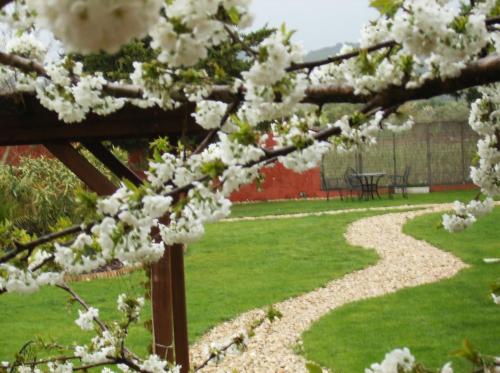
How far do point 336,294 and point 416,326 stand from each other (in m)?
1.76

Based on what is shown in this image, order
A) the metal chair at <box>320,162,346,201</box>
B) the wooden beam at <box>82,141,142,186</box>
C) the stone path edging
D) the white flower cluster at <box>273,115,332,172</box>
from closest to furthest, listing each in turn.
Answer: the white flower cluster at <box>273,115,332,172</box> < the wooden beam at <box>82,141,142,186</box> < the stone path edging < the metal chair at <box>320,162,346,201</box>

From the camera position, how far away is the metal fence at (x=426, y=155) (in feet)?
59.3

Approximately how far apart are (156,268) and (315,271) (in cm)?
567

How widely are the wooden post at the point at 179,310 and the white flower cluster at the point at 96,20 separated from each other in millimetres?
3110

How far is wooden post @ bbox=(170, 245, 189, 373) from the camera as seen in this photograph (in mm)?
3676

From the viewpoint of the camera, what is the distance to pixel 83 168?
3.32 meters

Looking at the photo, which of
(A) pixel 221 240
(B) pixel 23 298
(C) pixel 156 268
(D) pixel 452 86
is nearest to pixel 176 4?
(D) pixel 452 86

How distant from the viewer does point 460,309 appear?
6.41m

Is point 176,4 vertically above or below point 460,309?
above

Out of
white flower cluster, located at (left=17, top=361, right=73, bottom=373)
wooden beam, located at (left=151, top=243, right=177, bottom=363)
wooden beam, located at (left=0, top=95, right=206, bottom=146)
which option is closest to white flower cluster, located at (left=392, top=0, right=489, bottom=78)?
wooden beam, located at (left=0, top=95, right=206, bottom=146)

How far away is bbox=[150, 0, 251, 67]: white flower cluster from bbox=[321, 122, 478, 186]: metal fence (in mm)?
17073

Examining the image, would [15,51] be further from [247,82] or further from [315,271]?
[315,271]

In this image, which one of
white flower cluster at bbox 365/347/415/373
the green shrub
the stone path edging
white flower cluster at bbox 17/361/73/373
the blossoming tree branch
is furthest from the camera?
the stone path edging

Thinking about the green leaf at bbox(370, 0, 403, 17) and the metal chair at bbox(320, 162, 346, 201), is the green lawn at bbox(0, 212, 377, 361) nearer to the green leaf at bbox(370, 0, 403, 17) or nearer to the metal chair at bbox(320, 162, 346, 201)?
the green leaf at bbox(370, 0, 403, 17)
